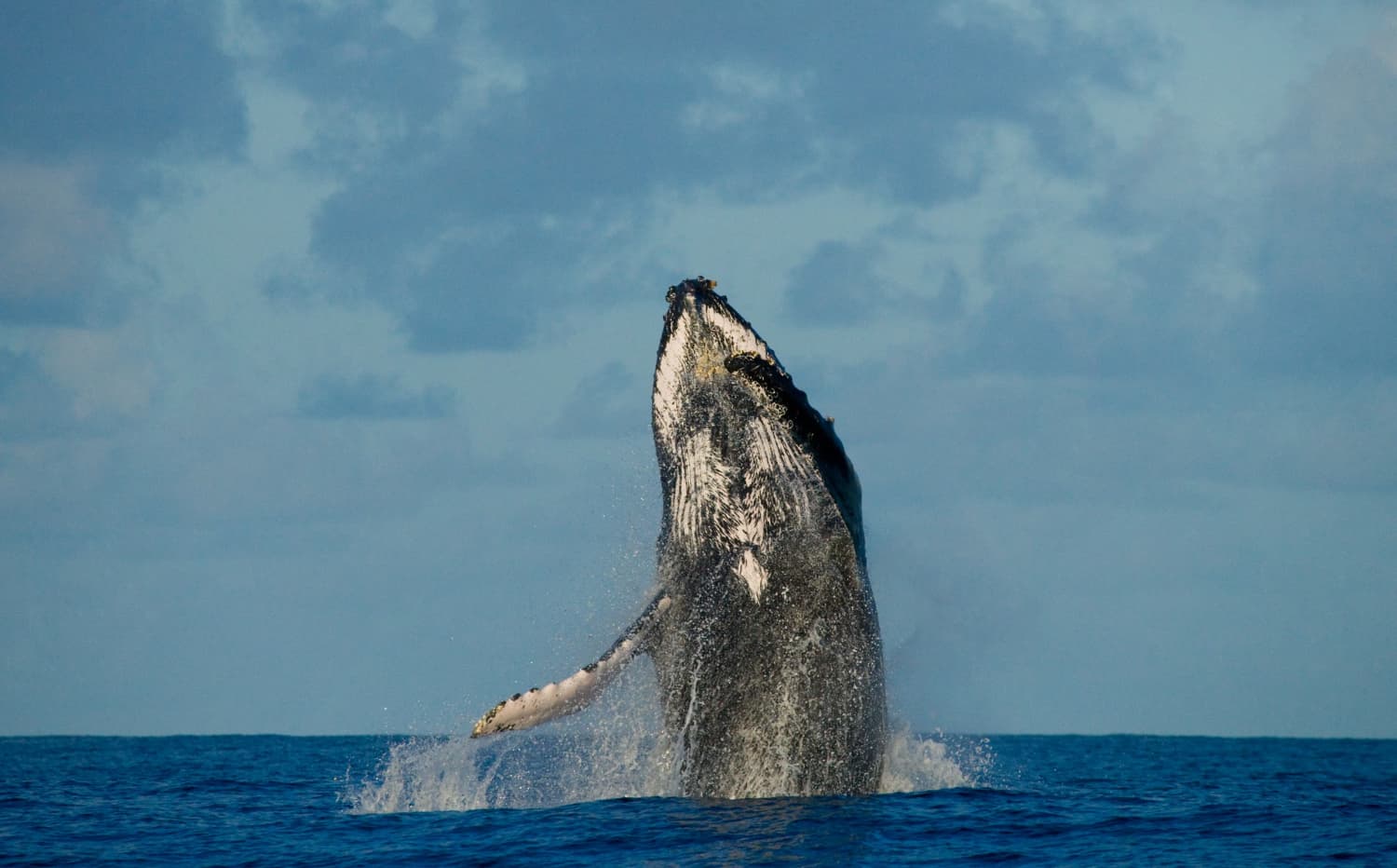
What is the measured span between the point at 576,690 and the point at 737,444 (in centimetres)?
296

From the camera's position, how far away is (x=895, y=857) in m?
13.6

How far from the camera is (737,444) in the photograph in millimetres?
15297

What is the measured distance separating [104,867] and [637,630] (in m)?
5.87

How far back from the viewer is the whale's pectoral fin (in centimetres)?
1508

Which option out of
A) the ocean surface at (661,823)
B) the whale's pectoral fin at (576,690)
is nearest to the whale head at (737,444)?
the whale's pectoral fin at (576,690)

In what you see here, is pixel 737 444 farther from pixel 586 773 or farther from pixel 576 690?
pixel 586 773

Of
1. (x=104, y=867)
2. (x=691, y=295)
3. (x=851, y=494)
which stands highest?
(x=691, y=295)

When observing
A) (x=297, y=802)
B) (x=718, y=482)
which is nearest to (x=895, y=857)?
(x=718, y=482)

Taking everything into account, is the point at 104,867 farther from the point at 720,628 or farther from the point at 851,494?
the point at 851,494

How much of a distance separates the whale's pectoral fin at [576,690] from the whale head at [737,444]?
0.94 m

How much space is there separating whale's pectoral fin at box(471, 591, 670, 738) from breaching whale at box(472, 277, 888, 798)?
0.01 m

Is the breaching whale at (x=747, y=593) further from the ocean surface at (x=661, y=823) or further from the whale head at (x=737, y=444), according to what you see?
the ocean surface at (x=661, y=823)

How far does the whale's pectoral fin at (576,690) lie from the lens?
49.5ft

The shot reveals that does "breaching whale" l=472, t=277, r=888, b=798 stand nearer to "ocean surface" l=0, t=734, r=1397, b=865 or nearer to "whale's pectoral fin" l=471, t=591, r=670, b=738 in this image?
"whale's pectoral fin" l=471, t=591, r=670, b=738
